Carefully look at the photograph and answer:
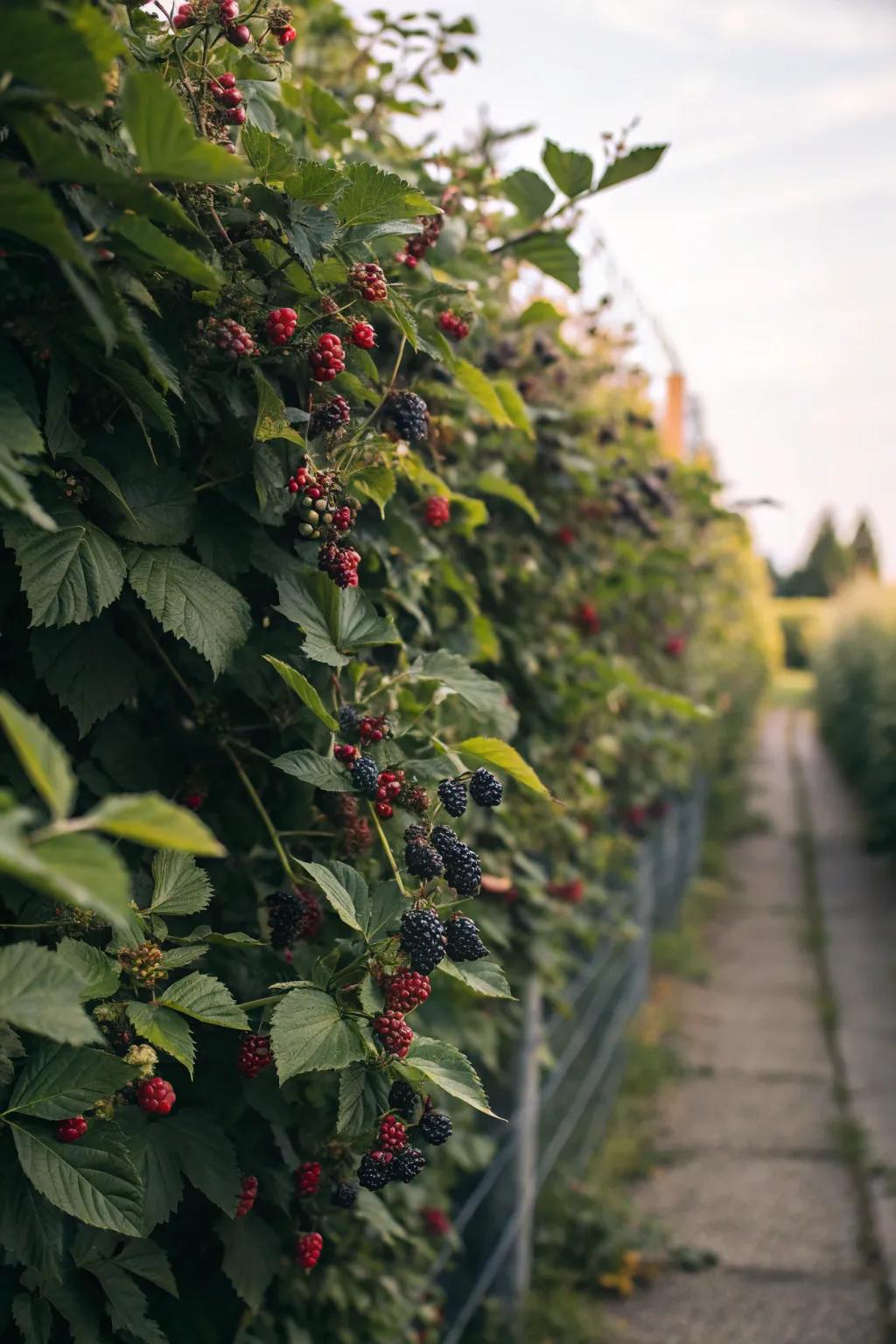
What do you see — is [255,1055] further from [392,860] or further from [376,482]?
[376,482]

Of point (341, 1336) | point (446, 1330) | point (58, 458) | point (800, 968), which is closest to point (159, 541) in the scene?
point (58, 458)

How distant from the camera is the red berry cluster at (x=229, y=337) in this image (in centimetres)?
122

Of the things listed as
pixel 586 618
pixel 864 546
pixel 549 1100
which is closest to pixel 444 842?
pixel 586 618

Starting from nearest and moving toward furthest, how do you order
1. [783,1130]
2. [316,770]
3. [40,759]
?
[40,759] < [316,770] < [783,1130]

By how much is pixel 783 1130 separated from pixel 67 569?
503cm

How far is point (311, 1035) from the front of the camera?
3.80 ft

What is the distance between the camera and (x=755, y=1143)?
17.1 feet

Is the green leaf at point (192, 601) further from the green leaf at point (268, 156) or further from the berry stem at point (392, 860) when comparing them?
the green leaf at point (268, 156)

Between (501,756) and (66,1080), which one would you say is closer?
(66,1080)

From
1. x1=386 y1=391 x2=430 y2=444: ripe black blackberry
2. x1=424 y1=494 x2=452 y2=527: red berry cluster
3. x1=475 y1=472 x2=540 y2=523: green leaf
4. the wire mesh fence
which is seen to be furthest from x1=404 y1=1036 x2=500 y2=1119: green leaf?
the wire mesh fence

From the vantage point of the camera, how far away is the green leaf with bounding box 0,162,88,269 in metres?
0.92

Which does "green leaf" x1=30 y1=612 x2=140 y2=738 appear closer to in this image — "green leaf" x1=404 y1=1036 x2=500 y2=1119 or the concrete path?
"green leaf" x1=404 y1=1036 x2=500 y2=1119

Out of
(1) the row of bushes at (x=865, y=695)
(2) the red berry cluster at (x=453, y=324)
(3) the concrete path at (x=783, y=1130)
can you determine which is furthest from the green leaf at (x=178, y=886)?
(1) the row of bushes at (x=865, y=695)

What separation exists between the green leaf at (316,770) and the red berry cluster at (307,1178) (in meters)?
0.49
